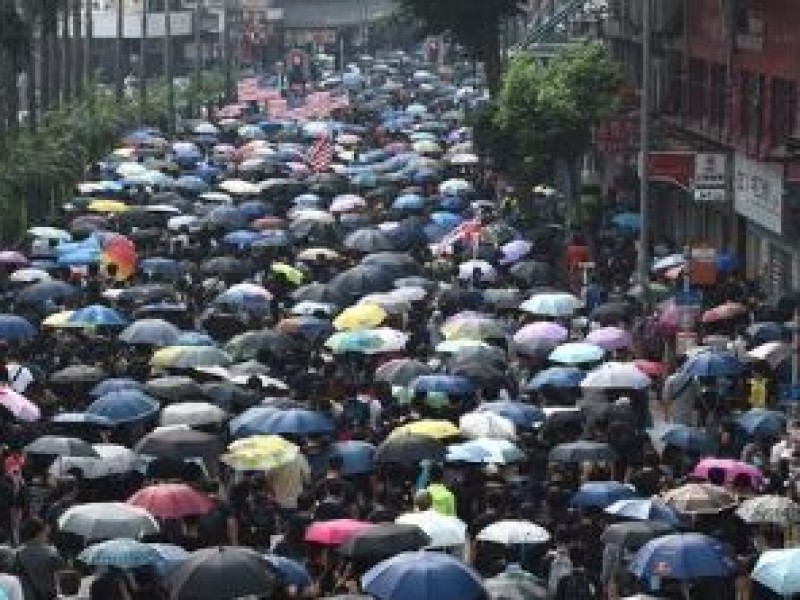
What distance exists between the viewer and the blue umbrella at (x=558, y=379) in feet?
83.7

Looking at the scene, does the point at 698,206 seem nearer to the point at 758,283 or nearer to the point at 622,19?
the point at 758,283

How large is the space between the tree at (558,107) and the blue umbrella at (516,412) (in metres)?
24.6

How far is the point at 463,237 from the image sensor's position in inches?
1549

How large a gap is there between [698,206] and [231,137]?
24528 millimetres

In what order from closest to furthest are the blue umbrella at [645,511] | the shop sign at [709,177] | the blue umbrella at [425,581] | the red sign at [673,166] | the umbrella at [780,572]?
1. the blue umbrella at [425,581]
2. the umbrella at [780,572]
3. the blue umbrella at [645,511]
4. the shop sign at [709,177]
5. the red sign at [673,166]

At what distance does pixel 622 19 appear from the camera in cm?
6006

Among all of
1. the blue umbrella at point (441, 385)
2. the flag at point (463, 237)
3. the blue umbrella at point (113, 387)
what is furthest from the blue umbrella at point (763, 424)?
the flag at point (463, 237)

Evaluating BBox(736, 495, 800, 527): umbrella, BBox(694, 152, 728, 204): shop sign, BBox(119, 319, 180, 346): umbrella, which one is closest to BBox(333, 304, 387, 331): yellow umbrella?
BBox(119, 319, 180, 346): umbrella

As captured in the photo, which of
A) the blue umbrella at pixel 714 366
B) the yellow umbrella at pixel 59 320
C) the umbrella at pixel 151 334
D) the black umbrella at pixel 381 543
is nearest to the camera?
the black umbrella at pixel 381 543

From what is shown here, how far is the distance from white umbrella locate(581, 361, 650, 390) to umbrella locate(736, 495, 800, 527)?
243 inches

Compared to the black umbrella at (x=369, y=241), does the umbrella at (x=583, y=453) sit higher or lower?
lower

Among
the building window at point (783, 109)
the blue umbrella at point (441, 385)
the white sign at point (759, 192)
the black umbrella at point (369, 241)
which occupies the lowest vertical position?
the blue umbrella at point (441, 385)

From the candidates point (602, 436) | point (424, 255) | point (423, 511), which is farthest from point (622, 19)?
point (423, 511)

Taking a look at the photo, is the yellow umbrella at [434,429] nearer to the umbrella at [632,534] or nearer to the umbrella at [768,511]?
the umbrella at [768,511]
